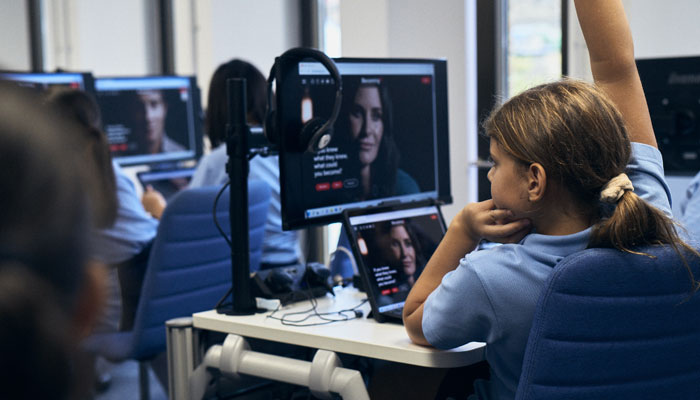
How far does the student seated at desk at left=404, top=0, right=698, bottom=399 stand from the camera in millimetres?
1170

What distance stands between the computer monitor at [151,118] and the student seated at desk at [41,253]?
10.3 ft

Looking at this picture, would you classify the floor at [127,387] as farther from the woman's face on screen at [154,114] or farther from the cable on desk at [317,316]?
the cable on desk at [317,316]

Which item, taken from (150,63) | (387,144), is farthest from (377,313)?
(150,63)

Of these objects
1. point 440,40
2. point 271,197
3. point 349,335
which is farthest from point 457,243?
point 440,40

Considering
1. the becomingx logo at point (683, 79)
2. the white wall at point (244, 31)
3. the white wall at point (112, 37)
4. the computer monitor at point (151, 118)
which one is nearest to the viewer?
the becomingx logo at point (683, 79)

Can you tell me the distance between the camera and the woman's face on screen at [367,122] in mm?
1770

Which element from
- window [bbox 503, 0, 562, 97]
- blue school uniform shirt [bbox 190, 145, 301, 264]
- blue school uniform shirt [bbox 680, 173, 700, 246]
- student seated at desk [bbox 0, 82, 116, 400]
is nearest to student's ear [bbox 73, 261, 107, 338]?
student seated at desk [bbox 0, 82, 116, 400]

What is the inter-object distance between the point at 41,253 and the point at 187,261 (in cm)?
206

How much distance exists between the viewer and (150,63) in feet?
17.6

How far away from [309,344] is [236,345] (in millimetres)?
191

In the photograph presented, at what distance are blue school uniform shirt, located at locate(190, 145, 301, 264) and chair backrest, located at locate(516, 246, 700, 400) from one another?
1651 mm

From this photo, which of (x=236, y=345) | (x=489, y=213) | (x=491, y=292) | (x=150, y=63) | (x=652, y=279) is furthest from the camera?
(x=150, y=63)

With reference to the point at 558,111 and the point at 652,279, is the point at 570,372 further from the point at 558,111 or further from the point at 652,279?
Answer: the point at 558,111

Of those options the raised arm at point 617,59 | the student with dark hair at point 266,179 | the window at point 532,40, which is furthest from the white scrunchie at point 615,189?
the window at point 532,40
